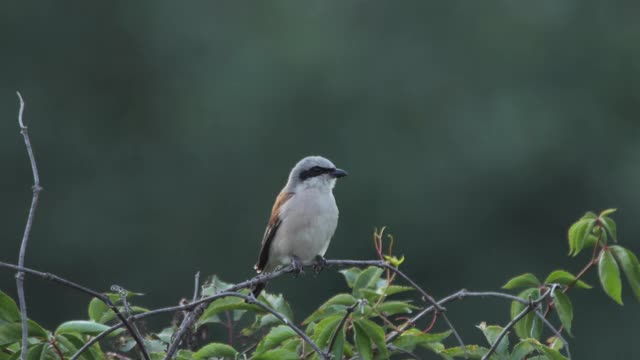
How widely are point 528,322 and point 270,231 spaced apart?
2.45 metres

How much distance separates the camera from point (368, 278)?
315cm

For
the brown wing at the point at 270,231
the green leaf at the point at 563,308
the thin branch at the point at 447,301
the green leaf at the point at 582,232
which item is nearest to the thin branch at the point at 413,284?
the thin branch at the point at 447,301

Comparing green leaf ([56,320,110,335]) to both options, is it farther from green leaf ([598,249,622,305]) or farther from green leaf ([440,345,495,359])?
green leaf ([598,249,622,305])

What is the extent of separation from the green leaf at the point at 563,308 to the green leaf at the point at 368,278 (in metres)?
0.52

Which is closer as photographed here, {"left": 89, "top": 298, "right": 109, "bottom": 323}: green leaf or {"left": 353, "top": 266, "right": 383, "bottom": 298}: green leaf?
{"left": 89, "top": 298, "right": 109, "bottom": 323}: green leaf

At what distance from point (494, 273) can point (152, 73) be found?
9858mm

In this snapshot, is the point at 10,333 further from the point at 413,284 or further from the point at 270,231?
the point at 270,231

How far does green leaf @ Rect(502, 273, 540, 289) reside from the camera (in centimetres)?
281

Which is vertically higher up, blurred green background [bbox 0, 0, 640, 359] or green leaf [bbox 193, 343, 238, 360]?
green leaf [bbox 193, 343, 238, 360]

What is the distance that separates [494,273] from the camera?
2012 centimetres

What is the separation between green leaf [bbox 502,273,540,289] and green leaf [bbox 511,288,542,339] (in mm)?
16

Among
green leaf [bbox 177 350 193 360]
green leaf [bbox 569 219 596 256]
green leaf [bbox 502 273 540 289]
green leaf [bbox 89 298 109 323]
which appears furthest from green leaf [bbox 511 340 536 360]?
green leaf [bbox 89 298 109 323]

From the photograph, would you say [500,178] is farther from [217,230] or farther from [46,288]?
[46,288]

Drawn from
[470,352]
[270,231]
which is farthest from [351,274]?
[270,231]
